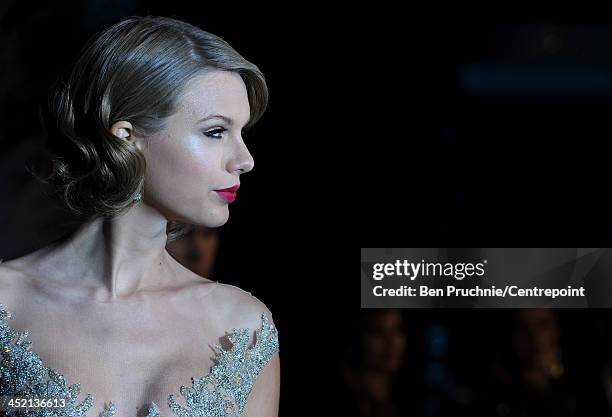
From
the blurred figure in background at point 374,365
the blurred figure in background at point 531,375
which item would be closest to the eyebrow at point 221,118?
the blurred figure in background at point 374,365

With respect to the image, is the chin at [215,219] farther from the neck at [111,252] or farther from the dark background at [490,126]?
the dark background at [490,126]

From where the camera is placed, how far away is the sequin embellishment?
5.50 feet

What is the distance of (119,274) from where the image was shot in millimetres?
1831

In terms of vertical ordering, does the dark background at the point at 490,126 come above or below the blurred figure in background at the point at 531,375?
above

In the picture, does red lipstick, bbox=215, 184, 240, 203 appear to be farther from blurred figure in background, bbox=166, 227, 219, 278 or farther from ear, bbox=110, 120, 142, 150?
blurred figure in background, bbox=166, 227, 219, 278

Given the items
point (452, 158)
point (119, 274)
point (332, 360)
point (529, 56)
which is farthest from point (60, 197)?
point (529, 56)

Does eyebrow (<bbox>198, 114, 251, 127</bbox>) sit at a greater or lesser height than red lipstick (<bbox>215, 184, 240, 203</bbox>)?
greater

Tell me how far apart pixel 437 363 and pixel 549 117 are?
0.96 m

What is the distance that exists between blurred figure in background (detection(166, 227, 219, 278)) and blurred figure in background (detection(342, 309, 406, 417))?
0.60 m

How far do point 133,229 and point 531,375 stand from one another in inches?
68.9

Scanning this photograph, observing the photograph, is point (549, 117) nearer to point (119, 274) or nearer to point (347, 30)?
point (347, 30)

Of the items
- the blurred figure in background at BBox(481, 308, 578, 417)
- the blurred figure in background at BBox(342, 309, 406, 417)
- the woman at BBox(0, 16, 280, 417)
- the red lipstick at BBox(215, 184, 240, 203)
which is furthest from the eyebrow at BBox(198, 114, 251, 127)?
the blurred figure in background at BBox(481, 308, 578, 417)

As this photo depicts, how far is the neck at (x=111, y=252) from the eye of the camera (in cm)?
182

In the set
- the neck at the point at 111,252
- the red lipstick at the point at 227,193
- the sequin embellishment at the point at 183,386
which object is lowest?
the sequin embellishment at the point at 183,386
